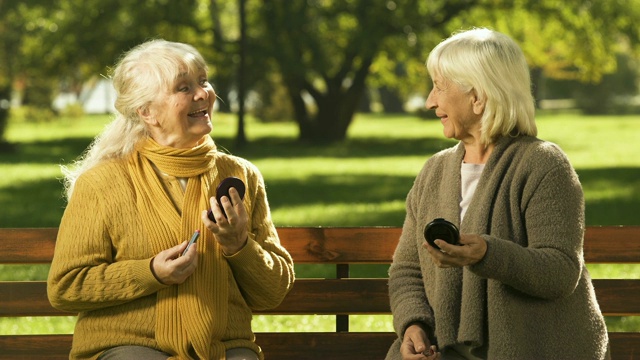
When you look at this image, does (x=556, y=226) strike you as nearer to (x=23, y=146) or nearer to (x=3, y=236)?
(x=3, y=236)

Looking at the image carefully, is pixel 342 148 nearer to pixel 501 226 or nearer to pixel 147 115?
pixel 147 115

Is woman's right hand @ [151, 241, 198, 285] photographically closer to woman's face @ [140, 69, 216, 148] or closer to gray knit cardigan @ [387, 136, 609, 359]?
woman's face @ [140, 69, 216, 148]

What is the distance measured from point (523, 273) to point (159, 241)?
1203mm

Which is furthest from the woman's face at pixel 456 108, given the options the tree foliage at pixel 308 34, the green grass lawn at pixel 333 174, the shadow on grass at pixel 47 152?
the tree foliage at pixel 308 34

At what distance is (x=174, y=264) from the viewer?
3674mm

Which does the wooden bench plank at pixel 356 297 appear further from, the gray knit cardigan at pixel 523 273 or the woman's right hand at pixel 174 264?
the woman's right hand at pixel 174 264

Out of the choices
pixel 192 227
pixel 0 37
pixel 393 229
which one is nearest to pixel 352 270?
pixel 393 229

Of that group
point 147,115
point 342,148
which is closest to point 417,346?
point 147,115

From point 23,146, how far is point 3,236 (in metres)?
30.0

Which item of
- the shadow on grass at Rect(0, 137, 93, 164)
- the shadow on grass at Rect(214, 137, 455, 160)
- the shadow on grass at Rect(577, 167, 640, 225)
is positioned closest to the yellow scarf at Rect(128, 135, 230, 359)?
the shadow on grass at Rect(577, 167, 640, 225)

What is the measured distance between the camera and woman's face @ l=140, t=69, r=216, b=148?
12.7 ft

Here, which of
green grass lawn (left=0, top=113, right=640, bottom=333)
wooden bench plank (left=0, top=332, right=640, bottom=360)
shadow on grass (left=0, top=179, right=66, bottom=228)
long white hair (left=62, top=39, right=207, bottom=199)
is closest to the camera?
long white hair (left=62, top=39, right=207, bottom=199)

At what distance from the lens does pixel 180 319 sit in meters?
3.80

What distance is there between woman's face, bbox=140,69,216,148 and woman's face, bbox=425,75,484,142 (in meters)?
0.75
